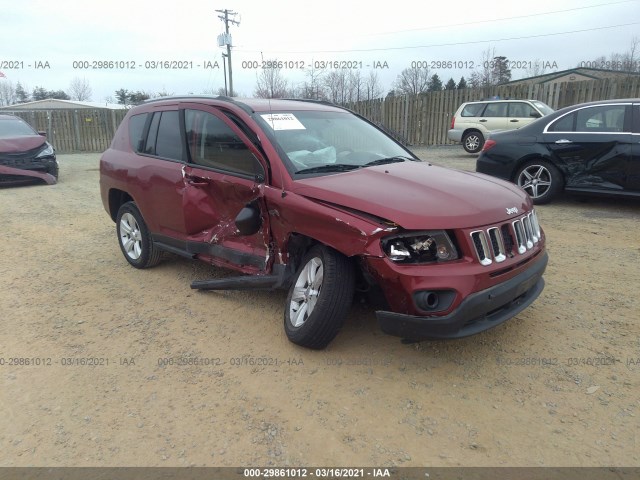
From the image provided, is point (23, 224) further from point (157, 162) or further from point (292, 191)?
point (292, 191)

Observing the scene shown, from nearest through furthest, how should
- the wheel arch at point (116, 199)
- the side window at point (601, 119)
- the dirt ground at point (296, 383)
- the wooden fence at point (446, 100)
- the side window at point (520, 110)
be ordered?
1. the dirt ground at point (296, 383)
2. the wheel arch at point (116, 199)
3. the side window at point (601, 119)
4. the side window at point (520, 110)
5. the wooden fence at point (446, 100)

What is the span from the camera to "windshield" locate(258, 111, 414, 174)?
355 cm

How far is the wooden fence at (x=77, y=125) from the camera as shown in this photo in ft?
64.7

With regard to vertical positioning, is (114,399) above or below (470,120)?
below

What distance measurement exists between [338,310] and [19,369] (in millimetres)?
2237

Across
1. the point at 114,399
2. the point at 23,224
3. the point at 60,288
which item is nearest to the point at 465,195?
the point at 114,399

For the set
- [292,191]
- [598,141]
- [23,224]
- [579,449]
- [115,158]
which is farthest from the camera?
[23,224]

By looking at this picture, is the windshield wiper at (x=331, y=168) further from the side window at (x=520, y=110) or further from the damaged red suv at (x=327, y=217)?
the side window at (x=520, y=110)

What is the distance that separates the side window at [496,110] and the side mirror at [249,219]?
493 inches

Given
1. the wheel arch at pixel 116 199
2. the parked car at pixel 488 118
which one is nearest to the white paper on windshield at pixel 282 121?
the wheel arch at pixel 116 199

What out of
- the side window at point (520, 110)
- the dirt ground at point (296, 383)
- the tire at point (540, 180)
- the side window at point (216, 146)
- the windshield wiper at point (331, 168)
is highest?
the side window at point (520, 110)

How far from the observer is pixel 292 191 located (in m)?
3.26

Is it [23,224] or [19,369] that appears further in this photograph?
[23,224]

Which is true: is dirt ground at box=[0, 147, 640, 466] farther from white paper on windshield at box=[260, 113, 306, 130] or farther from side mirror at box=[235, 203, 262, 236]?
white paper on windshield at box=[260, 113, 306, 130]
